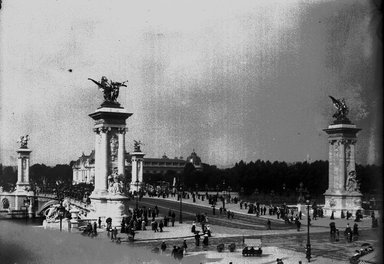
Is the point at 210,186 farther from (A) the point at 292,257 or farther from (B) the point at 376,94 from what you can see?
(B) the point at 376,94

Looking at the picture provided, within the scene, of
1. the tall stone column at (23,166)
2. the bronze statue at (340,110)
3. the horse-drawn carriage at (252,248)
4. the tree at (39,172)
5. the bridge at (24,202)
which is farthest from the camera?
the tree at (39,172)

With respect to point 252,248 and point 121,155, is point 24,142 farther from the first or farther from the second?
point 252,248

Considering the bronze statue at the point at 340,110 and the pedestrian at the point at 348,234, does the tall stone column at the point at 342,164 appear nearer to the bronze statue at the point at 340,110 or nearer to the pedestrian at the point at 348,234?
the bronze statue at the point at 340,110

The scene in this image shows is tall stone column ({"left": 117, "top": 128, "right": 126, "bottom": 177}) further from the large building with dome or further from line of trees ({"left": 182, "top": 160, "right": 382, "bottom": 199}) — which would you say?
the large building with dome

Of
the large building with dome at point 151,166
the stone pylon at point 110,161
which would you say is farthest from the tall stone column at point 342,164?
the large building with dome at point 151,166

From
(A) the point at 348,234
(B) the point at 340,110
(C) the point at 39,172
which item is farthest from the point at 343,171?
(C) the point at 39,172

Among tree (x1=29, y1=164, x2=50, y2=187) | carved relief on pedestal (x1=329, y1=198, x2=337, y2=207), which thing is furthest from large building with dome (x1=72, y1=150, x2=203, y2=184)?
carved relief on pedestal (x1=329, y1=198, x2=337, y2=207)
